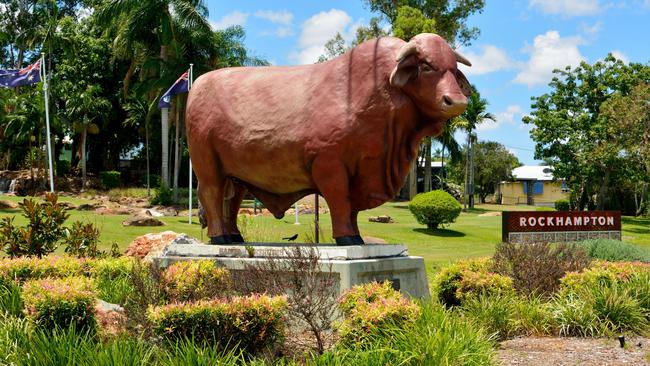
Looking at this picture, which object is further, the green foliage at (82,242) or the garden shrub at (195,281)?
the green foliage at (82,242)

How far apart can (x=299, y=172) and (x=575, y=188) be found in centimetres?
3816

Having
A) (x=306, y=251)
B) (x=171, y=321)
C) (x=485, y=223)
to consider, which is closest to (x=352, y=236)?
(x=306, y=251)

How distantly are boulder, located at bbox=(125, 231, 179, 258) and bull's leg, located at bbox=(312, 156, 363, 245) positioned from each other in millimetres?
6221

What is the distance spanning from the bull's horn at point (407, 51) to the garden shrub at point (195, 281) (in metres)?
2.81

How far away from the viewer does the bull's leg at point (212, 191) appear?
7977mm

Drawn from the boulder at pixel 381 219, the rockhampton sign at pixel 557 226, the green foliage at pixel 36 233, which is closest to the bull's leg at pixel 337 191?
the green foliage at pixel 36 233

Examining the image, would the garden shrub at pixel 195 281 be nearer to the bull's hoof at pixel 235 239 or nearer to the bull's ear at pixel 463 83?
the bull's hoof at pixel 235 239

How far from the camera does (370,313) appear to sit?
514 centimetres

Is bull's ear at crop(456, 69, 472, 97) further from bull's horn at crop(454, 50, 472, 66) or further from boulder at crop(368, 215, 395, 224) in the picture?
A: boulder at crop(368, 215, 395, 224)

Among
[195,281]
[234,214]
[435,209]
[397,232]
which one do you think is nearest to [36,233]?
[234,214]

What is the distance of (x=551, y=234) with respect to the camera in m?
15.0

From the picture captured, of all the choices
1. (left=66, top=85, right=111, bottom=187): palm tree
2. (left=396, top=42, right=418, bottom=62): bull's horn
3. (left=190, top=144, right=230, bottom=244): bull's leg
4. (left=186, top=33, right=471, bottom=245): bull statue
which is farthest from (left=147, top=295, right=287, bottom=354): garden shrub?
(left=66, top=85, right=111, bottom=187): palm tree

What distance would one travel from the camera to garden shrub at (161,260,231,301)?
5.89 meters

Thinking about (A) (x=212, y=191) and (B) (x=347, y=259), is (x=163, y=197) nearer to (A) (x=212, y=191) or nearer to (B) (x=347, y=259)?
(A) (x=212, y=191)
